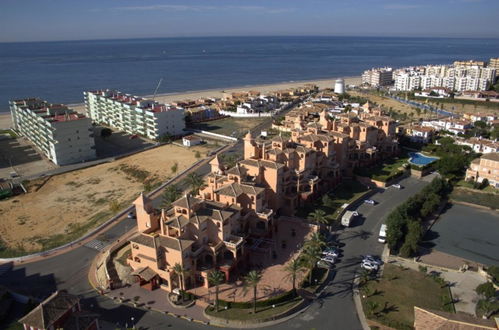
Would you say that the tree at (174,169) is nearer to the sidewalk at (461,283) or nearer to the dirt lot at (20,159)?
the dirt lot at (20,159)

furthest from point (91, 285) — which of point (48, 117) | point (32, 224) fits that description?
point (48, 117)

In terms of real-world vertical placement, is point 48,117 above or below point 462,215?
above

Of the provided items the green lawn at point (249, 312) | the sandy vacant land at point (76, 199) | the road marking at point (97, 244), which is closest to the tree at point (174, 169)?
the sandy vacant land at point (76, 199)

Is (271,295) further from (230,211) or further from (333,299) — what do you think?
(230,211)

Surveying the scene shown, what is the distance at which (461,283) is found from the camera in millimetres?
39750

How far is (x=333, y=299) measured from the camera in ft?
122

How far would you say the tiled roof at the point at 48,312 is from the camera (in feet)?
94.2

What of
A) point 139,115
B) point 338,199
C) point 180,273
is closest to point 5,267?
point 180,273

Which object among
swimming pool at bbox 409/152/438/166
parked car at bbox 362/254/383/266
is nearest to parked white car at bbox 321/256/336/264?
parked car at bbox 362/254/383/266

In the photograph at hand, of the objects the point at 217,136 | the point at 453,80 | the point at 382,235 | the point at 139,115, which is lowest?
the point at 382,235

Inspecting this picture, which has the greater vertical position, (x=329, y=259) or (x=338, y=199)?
(x=338, y=199)

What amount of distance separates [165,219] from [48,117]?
54.2 meters

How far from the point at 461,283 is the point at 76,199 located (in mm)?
52833

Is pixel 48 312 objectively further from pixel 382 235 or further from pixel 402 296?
pixel 382 235
